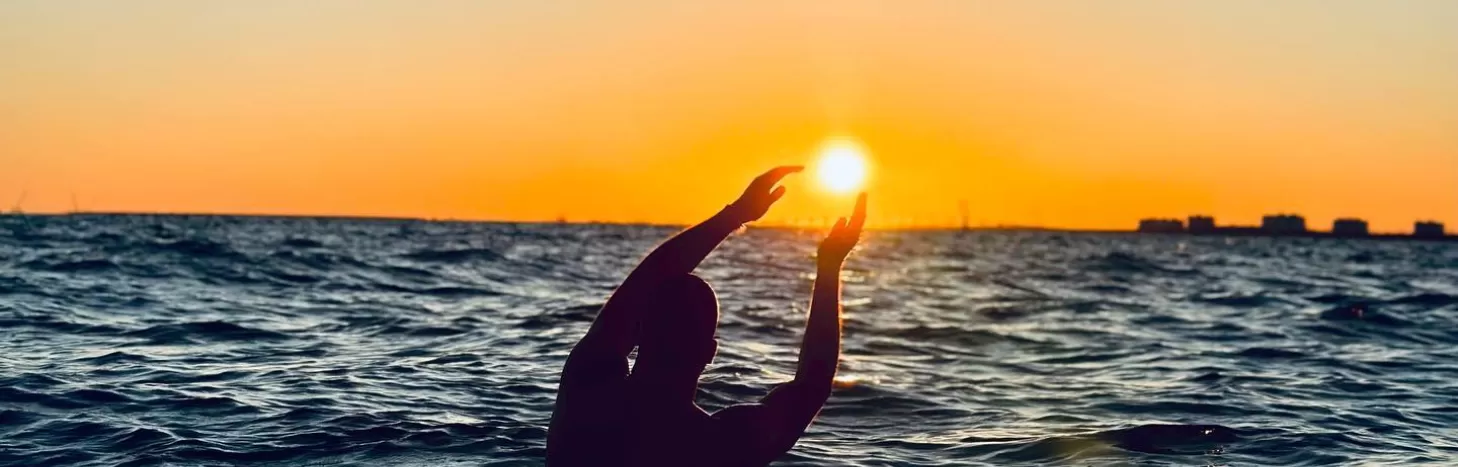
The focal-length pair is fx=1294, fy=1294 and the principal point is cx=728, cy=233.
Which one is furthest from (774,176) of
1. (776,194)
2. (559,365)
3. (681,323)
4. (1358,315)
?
(1358,315)

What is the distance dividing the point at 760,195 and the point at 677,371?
2.61 ft

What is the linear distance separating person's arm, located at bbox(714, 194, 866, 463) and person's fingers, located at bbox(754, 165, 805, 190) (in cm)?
34

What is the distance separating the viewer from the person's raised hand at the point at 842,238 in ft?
15.8

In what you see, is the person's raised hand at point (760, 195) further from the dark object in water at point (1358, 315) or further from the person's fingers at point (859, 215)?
the dark object in water at point (1358, 315)

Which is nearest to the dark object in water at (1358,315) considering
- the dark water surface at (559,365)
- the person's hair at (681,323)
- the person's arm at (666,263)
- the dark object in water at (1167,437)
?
the dark water surface at (559,365)

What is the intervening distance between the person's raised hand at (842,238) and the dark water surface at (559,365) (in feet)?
22.1

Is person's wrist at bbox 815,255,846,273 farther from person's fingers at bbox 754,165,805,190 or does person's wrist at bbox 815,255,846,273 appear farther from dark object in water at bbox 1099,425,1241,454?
dark object in water at bbox 1099,425,1241,454

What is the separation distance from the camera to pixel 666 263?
4613mm

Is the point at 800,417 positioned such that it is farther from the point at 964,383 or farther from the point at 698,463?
the point at 964,383

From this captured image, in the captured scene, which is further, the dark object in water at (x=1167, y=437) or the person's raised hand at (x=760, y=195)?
the dark object in water at (x=1167, y=437)

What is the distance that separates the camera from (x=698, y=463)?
5.23 m

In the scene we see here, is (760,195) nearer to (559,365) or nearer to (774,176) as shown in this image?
(774,176)

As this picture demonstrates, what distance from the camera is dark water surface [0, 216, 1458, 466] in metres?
11.9

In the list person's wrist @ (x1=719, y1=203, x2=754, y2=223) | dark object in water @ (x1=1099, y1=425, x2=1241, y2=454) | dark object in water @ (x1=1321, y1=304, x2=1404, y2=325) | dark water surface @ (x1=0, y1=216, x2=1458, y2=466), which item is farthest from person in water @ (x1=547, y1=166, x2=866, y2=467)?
dark object in water @ (x1=1321, y1=304, x2=1404, y2=325)
